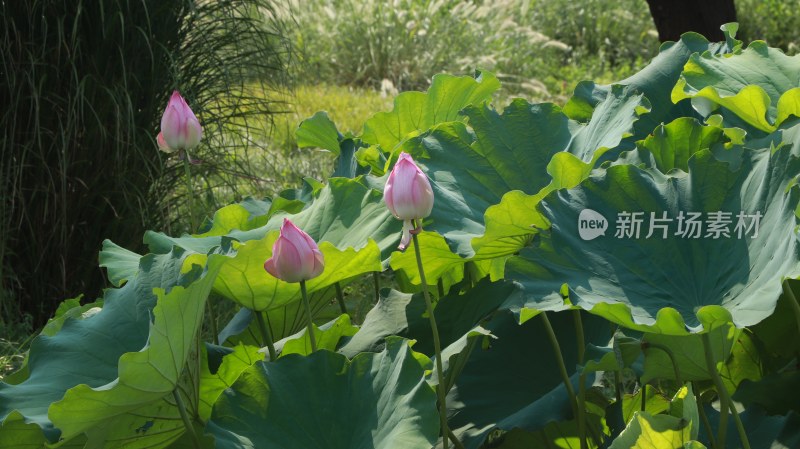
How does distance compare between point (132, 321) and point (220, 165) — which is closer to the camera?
point (132, 321)

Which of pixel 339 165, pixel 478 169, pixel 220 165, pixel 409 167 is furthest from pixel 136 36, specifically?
pixel 409 167

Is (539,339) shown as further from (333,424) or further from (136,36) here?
(136,36)

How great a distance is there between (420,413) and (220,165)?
115 inches

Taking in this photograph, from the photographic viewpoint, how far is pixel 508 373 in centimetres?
129

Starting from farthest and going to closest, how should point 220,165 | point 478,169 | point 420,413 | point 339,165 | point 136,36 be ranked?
point 220,165 < point 136,36 < point 339,165 < point 478,169 < point 420,413

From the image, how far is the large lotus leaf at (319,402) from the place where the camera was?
3.48 ft

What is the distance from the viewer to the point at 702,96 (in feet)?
4.56

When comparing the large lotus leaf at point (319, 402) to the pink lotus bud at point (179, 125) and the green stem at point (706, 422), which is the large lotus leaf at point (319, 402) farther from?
the pink lotus bud at point (179, 125)

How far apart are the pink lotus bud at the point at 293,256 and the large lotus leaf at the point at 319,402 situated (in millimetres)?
90

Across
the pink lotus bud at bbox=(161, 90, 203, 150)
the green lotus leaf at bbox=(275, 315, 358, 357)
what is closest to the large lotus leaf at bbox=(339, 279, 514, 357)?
the green lotus leaf at bbox=(275, 315, 358, 357)

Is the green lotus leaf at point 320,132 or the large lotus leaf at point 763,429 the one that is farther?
the green lotus leaf at point 320,132

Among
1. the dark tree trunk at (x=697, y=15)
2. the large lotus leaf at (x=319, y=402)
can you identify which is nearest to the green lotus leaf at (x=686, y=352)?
the large lotus leaf at (x=319, y=402)

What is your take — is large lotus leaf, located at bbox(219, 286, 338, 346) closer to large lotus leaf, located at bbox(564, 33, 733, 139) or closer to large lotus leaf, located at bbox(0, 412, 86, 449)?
large lotus leaf, located at bbox(0, 412, 86, 449)

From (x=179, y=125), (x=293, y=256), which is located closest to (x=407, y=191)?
(x=293, y=256)
